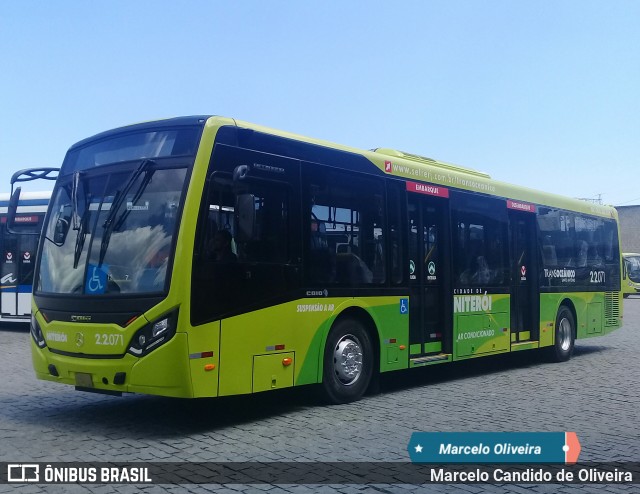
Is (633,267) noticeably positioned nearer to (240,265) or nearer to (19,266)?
(19,266)

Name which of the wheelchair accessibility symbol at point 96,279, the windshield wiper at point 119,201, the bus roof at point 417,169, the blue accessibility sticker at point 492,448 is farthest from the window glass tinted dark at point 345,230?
the blue accessibility sticker at point 492,448

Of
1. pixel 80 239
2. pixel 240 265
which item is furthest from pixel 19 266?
pixel 240 265

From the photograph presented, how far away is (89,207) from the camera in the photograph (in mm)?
7766

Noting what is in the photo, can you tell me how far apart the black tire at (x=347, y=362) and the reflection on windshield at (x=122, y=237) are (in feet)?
8.78

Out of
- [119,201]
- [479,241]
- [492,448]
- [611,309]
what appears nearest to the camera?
[492,448]

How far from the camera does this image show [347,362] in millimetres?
9047

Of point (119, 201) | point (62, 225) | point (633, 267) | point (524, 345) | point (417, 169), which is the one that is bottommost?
point (524, 345)

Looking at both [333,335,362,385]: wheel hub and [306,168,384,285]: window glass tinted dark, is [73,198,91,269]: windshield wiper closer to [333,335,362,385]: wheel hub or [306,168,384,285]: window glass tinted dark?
[306,168,384,285]: window glass tinted dark

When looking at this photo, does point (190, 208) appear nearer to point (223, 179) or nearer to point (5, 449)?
point (223, 179)

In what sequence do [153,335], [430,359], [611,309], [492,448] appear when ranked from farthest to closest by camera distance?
[611,309] < [430,359] < [153,335] < [492,448]

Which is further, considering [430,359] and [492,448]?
[430,359]

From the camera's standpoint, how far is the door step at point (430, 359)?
10342 millimetres

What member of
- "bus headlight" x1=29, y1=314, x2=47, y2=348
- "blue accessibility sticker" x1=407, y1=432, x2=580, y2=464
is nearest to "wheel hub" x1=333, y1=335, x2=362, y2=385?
"blue accessibility sticker" x1=407, y1=432, x2=580, y2=464

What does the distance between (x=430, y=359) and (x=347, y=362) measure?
81.0 inches
